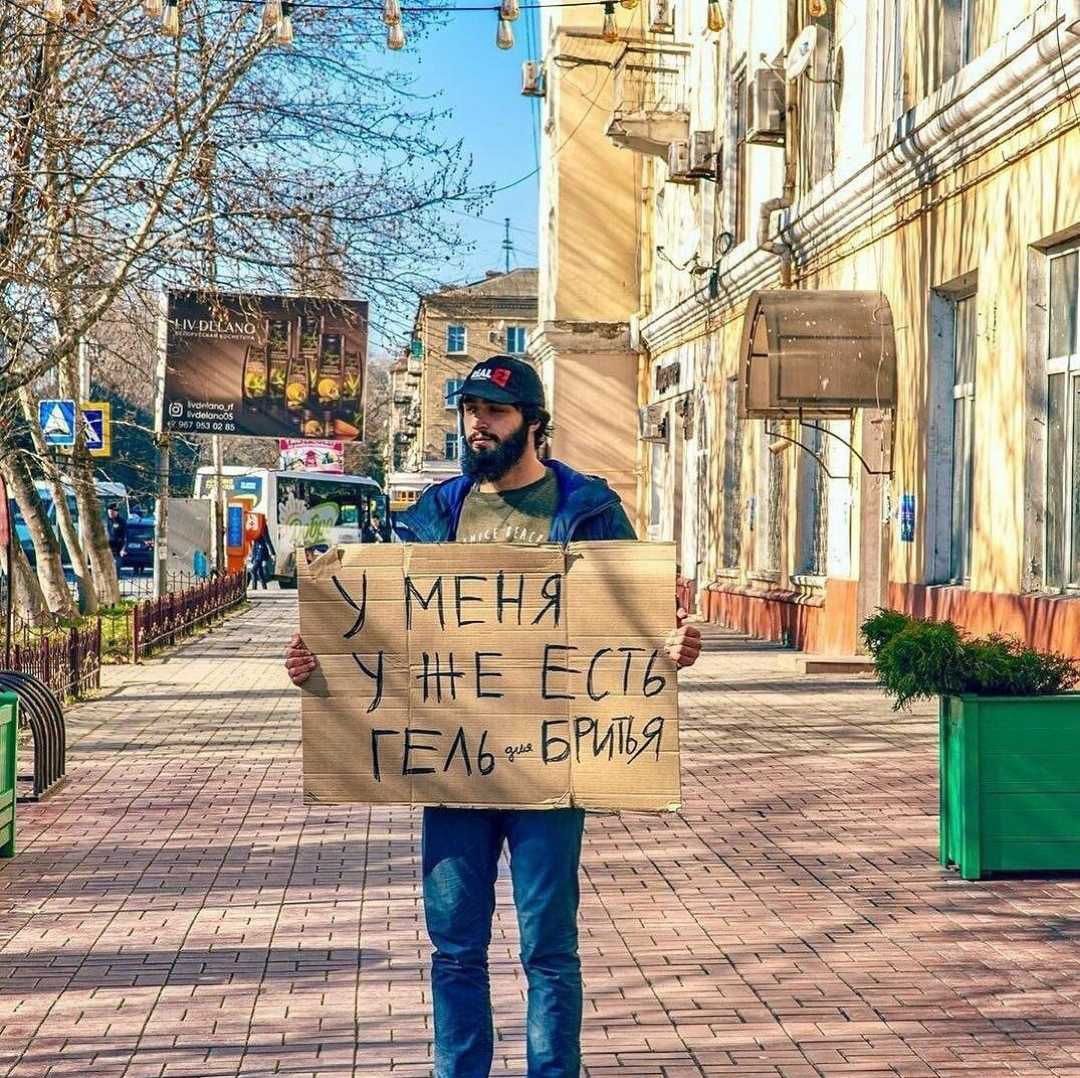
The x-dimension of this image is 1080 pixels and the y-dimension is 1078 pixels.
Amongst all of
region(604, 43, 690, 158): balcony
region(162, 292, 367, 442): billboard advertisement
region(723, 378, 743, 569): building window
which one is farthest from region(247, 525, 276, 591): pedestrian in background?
region(723, 378, 743, 569): building window

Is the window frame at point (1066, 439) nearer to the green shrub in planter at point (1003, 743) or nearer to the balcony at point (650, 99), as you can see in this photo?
the green shrub in planter at point (1003, 743)

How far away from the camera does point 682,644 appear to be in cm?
462

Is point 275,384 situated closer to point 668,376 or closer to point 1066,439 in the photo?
point 668,376

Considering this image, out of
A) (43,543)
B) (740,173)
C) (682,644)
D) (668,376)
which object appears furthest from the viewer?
(668,376)

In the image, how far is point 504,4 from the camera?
1639 cm

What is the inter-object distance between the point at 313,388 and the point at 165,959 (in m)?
27.9

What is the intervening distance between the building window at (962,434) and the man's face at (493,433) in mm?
12493

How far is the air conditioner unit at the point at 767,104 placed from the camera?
23594 millimetres

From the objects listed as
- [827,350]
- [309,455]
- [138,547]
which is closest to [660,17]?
[827,350]

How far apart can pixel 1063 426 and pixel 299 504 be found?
40652 millimetres

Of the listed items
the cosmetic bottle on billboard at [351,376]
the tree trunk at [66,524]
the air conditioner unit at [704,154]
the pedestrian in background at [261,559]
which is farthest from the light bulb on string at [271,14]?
the pedestrian in background at [261,559]

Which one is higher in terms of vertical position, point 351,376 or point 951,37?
point 951,37

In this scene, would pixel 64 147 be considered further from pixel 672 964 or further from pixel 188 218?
pixel 672 964

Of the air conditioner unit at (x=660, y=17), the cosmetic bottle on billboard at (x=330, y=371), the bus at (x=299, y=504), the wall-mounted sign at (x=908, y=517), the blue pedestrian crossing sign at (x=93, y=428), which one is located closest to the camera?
the wall-mounted sign at (x=908, y=517)
